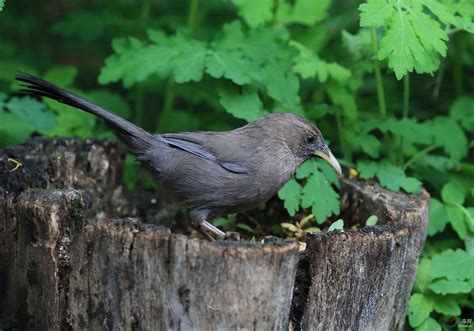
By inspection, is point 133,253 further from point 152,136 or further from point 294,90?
point 294,90

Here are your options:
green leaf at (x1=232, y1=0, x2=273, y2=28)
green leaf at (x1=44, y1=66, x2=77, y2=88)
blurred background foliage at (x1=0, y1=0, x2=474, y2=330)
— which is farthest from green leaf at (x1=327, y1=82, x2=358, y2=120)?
green leaf at (x1=44, y1=66, x2=77, y2=88)

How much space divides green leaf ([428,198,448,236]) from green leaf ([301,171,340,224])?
0.78 meters

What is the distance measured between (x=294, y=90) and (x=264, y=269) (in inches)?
75.6

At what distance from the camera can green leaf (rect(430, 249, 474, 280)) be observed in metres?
4.71

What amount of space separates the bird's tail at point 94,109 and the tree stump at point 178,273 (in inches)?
18.7

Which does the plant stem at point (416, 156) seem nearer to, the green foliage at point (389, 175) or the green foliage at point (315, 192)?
the green foliage at point (389, 175)

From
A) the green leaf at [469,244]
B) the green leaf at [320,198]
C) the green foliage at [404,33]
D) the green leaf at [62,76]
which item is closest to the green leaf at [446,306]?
the green leaf at [469,244]

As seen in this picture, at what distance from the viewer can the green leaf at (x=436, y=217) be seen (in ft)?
16.9

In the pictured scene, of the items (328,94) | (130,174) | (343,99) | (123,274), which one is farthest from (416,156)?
(123,274)

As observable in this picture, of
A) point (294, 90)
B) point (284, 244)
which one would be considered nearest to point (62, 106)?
point (294, 90)

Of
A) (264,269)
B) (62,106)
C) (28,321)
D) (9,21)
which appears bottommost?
(28,321)

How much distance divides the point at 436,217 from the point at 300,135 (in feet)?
3.89

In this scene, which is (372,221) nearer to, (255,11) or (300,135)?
(300,135)

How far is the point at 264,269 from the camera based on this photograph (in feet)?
11.8
